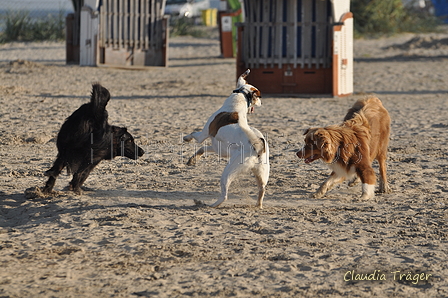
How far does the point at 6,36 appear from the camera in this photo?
24.8 metres

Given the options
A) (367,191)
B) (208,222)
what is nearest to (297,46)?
(367,191)

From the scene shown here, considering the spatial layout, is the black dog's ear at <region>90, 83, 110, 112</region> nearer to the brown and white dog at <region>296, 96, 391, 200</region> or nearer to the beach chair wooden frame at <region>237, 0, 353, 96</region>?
the brown and white dog at <region>296, 96, 391, 200</region>

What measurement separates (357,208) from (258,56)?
26.6ft

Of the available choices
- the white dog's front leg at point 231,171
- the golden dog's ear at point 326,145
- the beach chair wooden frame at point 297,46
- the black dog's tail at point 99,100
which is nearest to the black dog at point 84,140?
the black dog's tail at point 99,100

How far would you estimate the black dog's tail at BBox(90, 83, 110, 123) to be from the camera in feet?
18.8

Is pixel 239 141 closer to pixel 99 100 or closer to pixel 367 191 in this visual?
pixel 99 100

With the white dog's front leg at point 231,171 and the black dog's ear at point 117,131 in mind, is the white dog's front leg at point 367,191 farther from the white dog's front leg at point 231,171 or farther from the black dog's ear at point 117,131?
the black dog's ear at point 117,131

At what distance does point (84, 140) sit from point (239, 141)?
152cm

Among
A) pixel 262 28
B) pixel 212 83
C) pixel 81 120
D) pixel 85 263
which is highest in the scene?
pixel 262 28

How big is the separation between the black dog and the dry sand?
302mm

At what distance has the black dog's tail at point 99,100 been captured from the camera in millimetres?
5727

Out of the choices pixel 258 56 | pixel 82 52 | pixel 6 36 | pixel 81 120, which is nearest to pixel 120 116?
pixel 258 56

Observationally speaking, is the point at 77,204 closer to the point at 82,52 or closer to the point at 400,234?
the point at 400,234

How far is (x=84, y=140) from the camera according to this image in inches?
233
